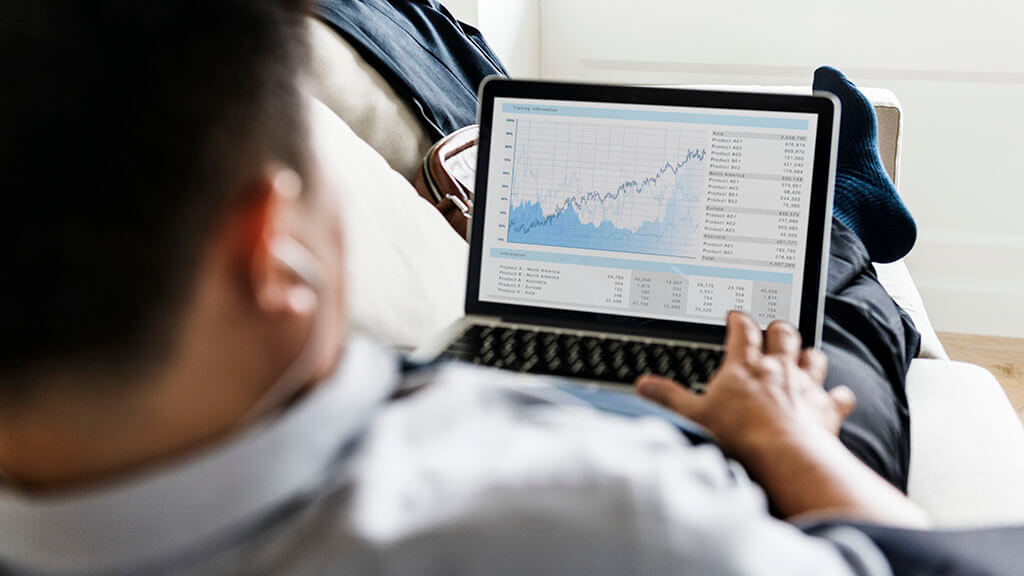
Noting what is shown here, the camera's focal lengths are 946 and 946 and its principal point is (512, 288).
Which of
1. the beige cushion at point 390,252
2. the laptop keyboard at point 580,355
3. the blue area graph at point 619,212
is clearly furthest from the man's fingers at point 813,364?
the beige cushion at point 390,252

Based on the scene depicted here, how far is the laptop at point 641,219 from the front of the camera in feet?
2.96

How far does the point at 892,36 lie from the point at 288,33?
213 cm

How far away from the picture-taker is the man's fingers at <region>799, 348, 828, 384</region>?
27.2 inches

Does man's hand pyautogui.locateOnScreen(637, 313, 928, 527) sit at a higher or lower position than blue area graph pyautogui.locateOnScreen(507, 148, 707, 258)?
lower

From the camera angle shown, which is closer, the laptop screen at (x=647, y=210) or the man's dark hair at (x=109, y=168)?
the man's dark hair at (x=109, y=168)

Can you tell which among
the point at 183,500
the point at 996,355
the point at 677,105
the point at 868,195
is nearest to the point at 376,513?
the point at 183,500

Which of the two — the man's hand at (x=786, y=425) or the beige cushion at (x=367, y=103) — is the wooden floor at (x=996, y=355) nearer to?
the beige cushion at (x=367, y=103)

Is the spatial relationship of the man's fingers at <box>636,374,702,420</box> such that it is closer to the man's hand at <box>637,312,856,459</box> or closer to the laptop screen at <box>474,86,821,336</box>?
the man's hand at <box>637,312,856,459</box>

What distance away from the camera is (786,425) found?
61 cm

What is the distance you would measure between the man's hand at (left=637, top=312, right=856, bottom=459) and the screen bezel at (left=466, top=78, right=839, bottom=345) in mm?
209

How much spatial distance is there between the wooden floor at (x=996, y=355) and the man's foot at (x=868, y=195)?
0.82 metres

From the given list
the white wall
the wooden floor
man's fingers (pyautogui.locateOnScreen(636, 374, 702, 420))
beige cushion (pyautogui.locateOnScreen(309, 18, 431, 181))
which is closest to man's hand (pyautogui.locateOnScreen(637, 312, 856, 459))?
man's fingers (pyautogui.locateOnScreen(636, 374, 702, 420))

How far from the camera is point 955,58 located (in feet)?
7.20

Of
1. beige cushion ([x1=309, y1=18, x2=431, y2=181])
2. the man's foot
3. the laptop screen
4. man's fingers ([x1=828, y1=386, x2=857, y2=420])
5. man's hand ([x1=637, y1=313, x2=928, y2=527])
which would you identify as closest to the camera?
man's hand ([x1=637, y1=313, x2=928, y2=527])
